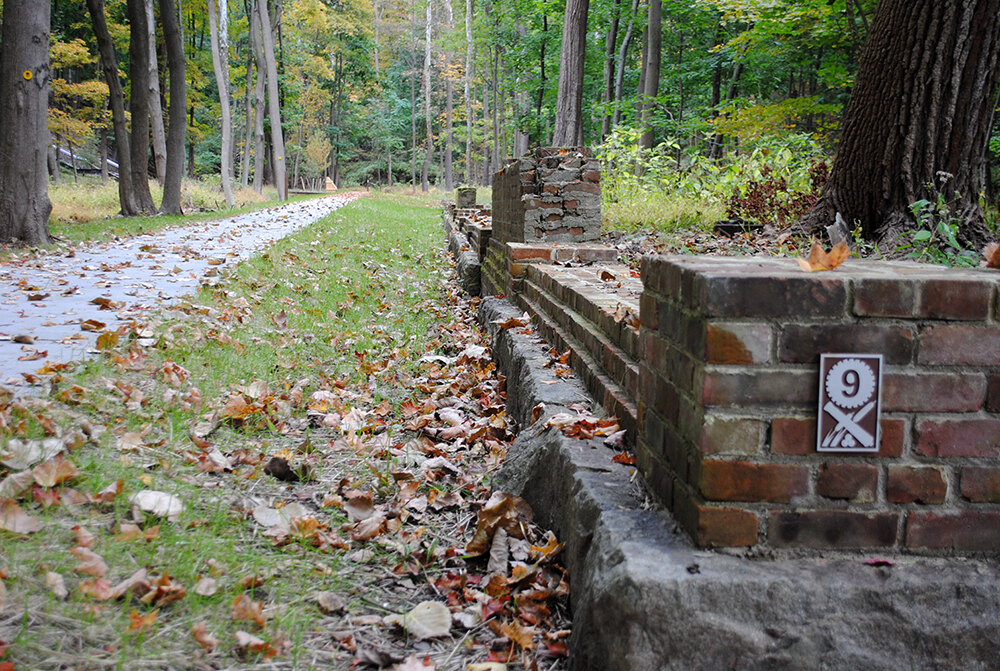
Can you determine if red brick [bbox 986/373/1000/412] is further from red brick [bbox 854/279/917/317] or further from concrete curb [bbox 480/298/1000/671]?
concrete curb [bbox 480/298/1000/671]

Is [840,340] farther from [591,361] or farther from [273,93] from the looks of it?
[273,93]

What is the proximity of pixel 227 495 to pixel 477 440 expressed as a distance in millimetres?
1320

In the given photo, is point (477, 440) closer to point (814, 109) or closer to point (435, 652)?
point (435, 652)

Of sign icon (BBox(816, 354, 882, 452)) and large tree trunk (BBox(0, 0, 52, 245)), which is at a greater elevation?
large tree trunk (BBox(0, 0, 52, 245))

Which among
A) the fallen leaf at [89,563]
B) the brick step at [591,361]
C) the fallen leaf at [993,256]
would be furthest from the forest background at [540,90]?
the fallen leaf at [89,563]

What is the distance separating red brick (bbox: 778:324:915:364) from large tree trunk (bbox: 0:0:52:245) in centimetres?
949

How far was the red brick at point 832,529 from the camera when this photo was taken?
63.2 inches

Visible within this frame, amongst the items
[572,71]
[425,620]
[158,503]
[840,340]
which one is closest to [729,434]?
[840,340]

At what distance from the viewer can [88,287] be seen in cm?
582

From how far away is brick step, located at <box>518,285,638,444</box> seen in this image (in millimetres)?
2500

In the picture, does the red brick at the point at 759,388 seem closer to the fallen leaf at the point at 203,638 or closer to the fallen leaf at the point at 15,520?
the fallen leaf at the point at 203,638

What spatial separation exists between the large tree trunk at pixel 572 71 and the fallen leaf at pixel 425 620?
1073cm

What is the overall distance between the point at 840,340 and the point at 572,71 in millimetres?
11137

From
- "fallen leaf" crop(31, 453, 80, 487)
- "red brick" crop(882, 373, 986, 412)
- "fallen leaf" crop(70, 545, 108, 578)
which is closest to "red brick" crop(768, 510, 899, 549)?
"red brick" crop(882, 373, 986, 412)
